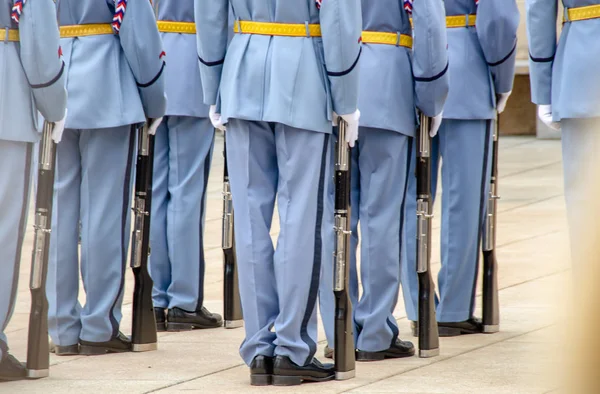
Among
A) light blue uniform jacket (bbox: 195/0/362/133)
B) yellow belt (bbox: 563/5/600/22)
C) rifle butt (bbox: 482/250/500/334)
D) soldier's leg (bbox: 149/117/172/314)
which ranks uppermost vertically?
yellow belt (bbox: 563/5/600/22)

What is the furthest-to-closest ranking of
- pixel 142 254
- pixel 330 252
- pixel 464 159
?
pixel 464 159 < pixel 142 254 < pixel 330 252

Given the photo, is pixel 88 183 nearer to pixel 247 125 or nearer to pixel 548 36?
pixel 247 125

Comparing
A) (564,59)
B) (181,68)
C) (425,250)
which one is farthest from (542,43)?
(181,68)

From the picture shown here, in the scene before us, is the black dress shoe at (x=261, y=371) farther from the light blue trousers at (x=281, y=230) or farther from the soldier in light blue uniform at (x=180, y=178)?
the soldier in light blue uniform at (x=180, y=178)

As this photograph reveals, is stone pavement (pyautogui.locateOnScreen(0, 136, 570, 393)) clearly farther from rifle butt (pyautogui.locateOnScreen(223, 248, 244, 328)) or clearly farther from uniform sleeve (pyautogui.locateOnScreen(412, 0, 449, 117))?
uniform sleeve (pyautogui.locateOnScreen(412, 0, 449, 117))

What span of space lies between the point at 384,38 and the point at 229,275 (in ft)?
5.29

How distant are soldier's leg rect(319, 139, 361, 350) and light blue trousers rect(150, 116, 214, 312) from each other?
3.65 ft

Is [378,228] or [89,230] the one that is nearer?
[378,228]

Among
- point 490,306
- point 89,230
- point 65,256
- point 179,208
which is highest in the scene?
point 179,208

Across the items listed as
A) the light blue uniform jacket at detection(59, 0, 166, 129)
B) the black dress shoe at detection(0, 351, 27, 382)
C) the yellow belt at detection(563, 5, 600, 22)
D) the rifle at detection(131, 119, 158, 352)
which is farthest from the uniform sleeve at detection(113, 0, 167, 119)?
the yellow belt at detection(563, 5, 600, 22)

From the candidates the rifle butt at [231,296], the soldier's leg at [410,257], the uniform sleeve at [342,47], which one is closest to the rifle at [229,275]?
the rifle butt at [231,296]

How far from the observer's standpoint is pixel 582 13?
4.32 meters

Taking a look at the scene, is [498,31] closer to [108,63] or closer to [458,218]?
[458,218]

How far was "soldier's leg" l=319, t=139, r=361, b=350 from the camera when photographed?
166 inches
